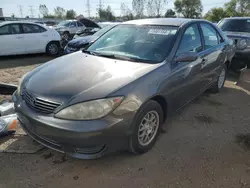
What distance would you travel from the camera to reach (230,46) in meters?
5.14

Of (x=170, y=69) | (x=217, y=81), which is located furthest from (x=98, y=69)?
(x=217, y=81)

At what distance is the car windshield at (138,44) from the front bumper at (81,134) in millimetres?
1062

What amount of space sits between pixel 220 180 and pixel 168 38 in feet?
6.22

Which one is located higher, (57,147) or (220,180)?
(57,147)

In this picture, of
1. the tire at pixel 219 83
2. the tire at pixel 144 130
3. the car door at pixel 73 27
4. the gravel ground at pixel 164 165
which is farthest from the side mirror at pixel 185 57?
the car door at pixel 73 27

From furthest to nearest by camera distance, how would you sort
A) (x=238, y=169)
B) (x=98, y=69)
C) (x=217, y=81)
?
(x=217, y=81) → (x=98, y=69) → (x=238, y=169)

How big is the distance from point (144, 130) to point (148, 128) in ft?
0.26

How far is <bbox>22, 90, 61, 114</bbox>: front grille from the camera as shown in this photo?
7.63 ft

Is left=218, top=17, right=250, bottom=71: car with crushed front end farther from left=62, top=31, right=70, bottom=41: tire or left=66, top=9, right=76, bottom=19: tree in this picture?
left=66, top=9, right=76, bottom=19: tree

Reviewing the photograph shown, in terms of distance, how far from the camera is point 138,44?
329 centimetres

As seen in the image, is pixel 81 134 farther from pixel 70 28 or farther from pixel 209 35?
pixel 70 28

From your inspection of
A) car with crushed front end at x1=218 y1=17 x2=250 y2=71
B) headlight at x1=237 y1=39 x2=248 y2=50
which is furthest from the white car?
headlight at x1=237 y1=39 x2=248 y2=50

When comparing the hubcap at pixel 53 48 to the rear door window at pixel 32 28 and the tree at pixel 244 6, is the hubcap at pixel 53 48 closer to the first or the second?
the rear door window at pixel 32 28

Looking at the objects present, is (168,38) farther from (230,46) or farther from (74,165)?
(230,46)
